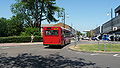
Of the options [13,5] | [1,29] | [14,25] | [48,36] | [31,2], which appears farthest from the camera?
[13,5]

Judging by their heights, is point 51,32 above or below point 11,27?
below

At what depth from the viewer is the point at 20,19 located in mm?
56125

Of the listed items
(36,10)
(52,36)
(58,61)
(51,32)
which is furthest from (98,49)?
(36,10)

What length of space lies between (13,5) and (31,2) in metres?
10.7

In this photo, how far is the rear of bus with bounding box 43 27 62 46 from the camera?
20.4m

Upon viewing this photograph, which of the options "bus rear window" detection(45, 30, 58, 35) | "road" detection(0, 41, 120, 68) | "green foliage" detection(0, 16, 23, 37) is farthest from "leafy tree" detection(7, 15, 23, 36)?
"road" detection(0, 41, 120, 68)

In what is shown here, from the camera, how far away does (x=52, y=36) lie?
809 inches

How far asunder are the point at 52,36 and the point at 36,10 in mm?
33339

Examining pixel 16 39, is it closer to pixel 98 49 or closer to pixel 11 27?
pixel 11 27

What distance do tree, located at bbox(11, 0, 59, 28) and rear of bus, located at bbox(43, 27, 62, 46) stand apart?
105ft

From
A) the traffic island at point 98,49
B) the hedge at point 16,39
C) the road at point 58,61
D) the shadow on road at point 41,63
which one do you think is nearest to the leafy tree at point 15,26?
the hedge at point 16,39

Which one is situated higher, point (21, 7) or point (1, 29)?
point (21, 7)

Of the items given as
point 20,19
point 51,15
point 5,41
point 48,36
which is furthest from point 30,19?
point 48,36

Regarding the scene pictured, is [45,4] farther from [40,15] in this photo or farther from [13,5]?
[13,5]
